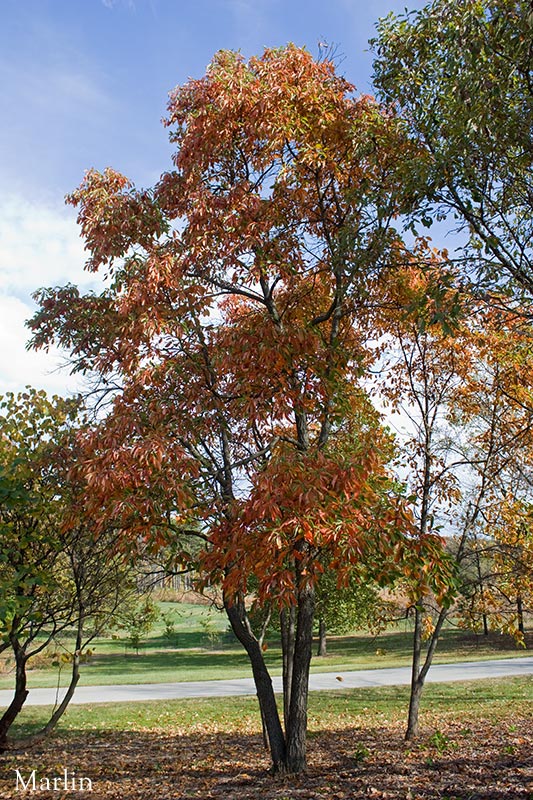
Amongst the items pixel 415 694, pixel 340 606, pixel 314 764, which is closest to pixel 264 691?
pixel 314 764

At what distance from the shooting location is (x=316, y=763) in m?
7.11

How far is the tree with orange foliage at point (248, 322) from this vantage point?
4.83 metres

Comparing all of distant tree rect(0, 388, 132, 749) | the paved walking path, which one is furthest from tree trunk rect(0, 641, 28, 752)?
the paved walking path

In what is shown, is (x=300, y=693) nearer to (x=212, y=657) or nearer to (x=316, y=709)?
(x=316, y=709)

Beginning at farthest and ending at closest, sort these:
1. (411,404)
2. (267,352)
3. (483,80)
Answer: (411,404) → (267,352) → (483,80)

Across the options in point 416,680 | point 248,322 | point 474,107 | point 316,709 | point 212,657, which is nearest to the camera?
point 474,107

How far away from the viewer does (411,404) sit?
926 centimetres

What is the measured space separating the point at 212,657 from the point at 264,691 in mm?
25003

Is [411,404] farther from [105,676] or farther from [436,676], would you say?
[105,676]

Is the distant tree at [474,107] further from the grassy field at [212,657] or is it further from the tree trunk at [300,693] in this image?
the grassy field at [212,657]

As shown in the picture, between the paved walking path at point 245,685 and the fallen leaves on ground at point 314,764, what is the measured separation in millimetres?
5849

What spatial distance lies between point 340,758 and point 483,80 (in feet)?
23.1

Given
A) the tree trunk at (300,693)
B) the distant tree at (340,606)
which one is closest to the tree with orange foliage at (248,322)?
the tree trunk at (300,693)

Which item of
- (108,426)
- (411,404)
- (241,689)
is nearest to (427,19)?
(108,426)
